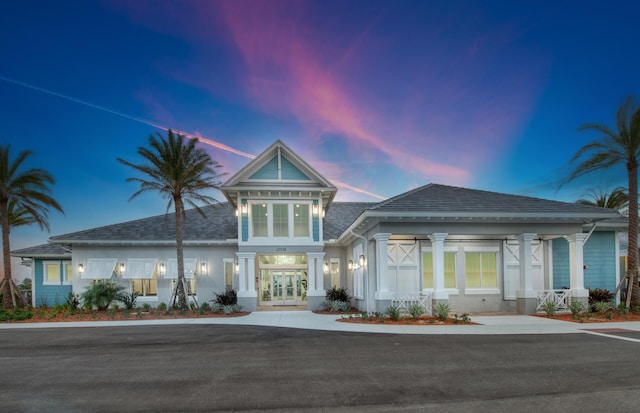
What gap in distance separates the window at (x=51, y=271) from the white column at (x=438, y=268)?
76.5 feet

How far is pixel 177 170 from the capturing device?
64.1ft

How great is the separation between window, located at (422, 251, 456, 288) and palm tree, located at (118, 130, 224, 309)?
1147cm

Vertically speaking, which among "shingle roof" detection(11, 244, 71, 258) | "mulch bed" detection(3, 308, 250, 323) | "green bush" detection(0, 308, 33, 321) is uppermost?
"shingle roof" detection(11, 244, 71, 258)

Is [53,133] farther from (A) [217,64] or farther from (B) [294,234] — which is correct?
(B) [294,234]

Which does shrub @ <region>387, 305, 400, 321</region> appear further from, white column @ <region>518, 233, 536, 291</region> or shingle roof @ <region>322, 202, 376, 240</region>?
shingle roof @ <region>322, 202, 376, 240</region>

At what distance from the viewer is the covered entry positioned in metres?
23.6

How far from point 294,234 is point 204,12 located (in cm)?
1197

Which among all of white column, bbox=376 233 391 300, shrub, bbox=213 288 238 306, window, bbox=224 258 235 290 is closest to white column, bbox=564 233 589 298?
white column, bbox=376 233 391 300

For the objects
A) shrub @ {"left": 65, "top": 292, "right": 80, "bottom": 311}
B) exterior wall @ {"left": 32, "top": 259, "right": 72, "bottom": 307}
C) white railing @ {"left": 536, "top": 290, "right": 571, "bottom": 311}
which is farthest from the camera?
exterior wall @ {"left": 32, "top": 259, "right": 72, "bottom": 307}

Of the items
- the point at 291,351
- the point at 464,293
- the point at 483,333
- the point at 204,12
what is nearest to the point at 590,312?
the point at 464,293

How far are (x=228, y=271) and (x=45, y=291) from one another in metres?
12.3

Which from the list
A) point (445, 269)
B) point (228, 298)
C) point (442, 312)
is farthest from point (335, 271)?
point (442, 312)

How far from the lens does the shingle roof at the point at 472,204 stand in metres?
15.5

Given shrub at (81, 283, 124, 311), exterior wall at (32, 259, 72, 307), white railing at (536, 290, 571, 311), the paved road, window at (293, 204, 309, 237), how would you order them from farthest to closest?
exterior wall at (32, 259, 72, 307) < window at (293, 204, 309, 237) < shrub at (81, 283, 124, 311) < white railing at (536, 290, 571, 311) < the paved road
